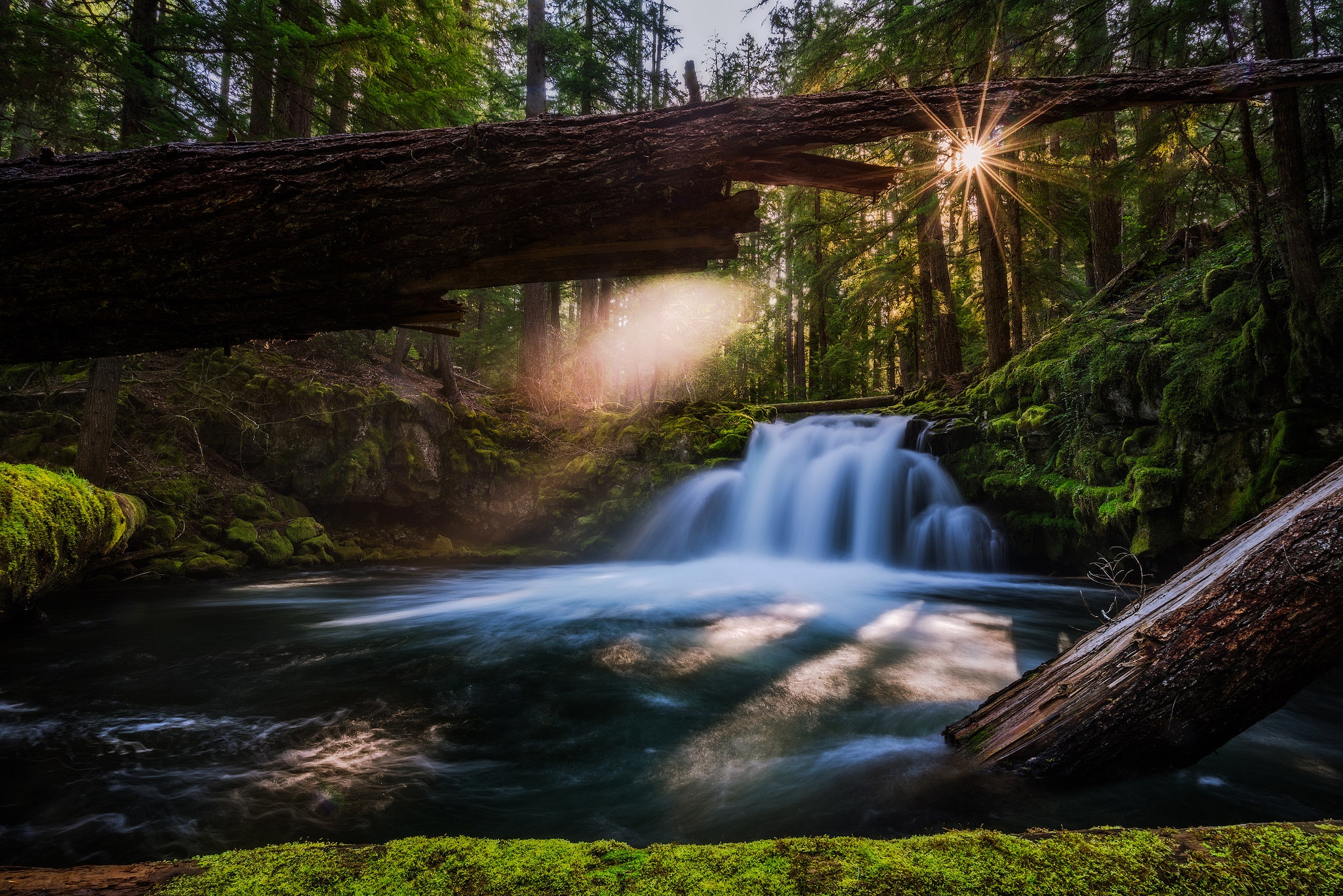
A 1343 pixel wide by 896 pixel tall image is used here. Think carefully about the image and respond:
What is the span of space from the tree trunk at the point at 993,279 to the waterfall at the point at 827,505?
238 cm

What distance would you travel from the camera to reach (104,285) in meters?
2.14

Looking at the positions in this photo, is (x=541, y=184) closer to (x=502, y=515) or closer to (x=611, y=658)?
(x=611, y=658)

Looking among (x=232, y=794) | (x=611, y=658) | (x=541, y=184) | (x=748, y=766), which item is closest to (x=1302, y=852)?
(x=748, y=766)

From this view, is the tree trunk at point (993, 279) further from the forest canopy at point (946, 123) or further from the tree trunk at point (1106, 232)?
the tree trunk at point (1106, 232)

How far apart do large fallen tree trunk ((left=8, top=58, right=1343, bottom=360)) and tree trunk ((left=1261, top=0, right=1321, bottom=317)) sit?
4.13m

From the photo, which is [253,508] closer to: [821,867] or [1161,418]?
[821,867]

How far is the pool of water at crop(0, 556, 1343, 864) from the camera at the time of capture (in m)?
2.76

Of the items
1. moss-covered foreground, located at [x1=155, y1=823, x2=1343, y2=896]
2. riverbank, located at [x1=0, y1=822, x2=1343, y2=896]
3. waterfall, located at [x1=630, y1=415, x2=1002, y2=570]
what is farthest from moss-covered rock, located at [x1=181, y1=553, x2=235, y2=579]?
moss-covered foreground, located at [x1=155, y1=823, x2=1343, y2=896]

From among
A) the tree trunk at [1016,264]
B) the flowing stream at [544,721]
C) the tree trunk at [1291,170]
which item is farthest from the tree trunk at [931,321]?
the tree trunk at [1291,170]

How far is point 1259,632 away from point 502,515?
1221 centimetres

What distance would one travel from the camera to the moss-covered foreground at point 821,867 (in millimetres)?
1177

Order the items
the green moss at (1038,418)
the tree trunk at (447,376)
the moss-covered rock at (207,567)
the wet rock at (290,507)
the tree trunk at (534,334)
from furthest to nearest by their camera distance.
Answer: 1. the tree trunk at (534,334)
2. the tree trunk at (447,376)
3. the wet rock at (290,507)
4. the green moss at (1038,418)
5. the moss-covered rock at (207,567)

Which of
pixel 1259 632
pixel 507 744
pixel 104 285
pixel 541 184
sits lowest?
pixel 507 744

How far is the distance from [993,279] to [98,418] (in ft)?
49.7
